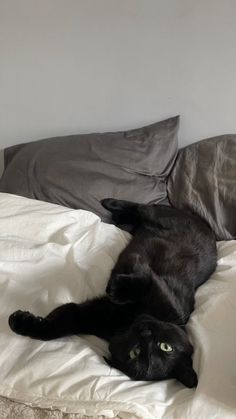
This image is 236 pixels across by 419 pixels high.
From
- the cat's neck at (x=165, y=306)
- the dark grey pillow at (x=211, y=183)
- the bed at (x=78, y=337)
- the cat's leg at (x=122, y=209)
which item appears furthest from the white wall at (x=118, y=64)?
the cat's neck at (x=165, y=306)

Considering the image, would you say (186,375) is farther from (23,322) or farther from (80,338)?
(23,322)

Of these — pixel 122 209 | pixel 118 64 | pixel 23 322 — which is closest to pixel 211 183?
pixel 122 209

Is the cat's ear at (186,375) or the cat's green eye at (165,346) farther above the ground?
the cat's green eye at (165,346)

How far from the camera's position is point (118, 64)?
1.81m

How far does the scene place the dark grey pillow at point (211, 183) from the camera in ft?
5.63

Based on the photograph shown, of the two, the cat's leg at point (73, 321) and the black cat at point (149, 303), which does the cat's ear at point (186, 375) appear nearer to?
the black cat at point (149, 303)

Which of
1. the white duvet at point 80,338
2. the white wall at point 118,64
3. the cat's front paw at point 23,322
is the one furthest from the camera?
the white wall at point 118,64

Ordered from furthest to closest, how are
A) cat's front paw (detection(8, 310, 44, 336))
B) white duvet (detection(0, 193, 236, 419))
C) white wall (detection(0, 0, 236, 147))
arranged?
white wall (detection(0, 0, 236, 147)) < cat's front paw (detection(8, 310, 44, 336)) < white duvet (detection(0, 193, 236, 419))

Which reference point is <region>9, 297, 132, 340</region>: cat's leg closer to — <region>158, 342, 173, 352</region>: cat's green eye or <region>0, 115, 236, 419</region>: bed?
<region>0, 115, 236, 419</region>: bed

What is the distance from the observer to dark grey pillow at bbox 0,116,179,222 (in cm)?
173

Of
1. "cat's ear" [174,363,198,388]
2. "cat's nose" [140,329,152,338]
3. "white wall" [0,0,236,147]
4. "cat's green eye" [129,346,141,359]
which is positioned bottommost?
"cat's ear" [174,363,198,388]

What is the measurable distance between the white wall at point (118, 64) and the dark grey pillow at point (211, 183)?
115 mm

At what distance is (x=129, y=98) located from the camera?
6.12 feet

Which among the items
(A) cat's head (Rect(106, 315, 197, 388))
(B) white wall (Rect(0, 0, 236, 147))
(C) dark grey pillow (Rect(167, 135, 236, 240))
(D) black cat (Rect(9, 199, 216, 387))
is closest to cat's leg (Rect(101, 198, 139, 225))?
(D) black cat (Rect(9, 199, 216, 387))
